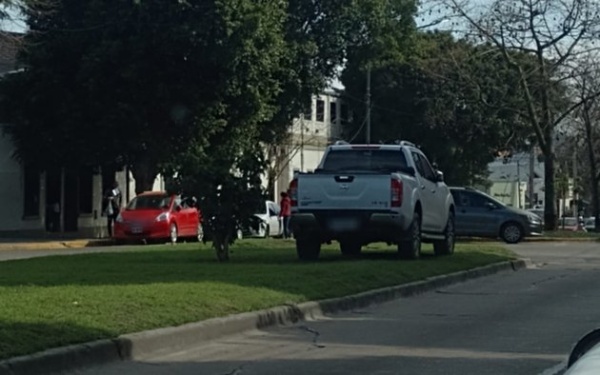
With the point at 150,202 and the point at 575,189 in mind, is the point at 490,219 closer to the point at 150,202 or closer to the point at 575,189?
the point at 150,202

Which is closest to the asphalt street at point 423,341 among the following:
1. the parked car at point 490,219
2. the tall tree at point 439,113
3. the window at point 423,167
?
the window at point 423,167

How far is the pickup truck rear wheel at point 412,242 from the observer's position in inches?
803

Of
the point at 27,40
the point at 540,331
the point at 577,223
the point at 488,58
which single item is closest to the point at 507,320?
the point at 540,331

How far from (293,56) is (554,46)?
9064mm

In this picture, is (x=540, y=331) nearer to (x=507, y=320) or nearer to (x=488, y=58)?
(x=507, y=320)

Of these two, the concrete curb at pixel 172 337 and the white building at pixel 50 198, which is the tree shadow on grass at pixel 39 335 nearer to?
the concrete curb at pixel 172 337

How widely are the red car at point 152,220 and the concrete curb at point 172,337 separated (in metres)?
19.2

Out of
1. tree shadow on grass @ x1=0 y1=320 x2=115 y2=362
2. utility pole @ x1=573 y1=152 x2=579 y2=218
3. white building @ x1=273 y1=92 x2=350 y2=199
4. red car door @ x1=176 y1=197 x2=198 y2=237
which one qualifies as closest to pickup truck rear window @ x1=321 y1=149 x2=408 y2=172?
tree shadow on grass @ x1=0 y1=320 x2=115 y2=362

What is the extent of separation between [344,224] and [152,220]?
54.0ft

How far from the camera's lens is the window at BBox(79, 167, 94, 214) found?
43369 millimetres

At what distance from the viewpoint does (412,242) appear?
2059 centimetres

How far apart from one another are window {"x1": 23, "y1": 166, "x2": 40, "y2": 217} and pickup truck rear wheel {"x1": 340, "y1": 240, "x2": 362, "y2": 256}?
68.0 ft

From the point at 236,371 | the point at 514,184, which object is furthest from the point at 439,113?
the point at 236,371

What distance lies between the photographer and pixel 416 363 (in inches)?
418
